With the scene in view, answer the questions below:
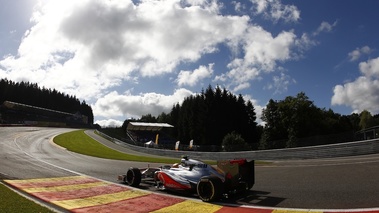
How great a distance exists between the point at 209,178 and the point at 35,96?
173m

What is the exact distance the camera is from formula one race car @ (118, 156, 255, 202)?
976 centimetres

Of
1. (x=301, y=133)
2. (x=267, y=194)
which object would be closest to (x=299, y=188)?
(x=267, y=194)

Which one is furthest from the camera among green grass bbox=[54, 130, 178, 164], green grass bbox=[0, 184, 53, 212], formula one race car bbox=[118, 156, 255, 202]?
green grass bbox=[54, 130, 178, 164]

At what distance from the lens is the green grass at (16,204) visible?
8198 mm

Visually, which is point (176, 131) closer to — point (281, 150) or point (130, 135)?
point (130, 135)

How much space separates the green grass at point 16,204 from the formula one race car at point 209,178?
14.2 feet

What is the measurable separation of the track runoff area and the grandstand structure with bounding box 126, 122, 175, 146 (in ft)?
246

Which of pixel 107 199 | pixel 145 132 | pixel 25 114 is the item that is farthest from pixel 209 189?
pixel 25 114

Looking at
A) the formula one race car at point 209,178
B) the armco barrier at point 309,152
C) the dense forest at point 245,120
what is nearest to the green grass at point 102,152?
the armco barrier at point 309,152

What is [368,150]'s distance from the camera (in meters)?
26.7

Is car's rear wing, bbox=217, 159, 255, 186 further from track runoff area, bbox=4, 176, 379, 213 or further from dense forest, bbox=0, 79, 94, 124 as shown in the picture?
dense forest, bbox=0, 79, 94, 124

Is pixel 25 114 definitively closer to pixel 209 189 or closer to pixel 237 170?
pixel 237 170

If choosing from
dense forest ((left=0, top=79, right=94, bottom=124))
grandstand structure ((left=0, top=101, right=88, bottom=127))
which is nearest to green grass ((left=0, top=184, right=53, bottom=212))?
grandstand structure ((left=0, top=101, right=88, bottom=127))

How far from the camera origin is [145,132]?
321 feet
